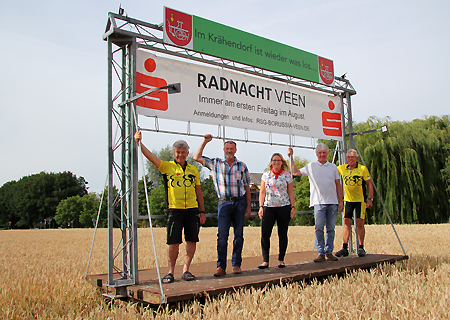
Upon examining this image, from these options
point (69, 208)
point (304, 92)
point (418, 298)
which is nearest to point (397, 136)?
→ point (304, 92)

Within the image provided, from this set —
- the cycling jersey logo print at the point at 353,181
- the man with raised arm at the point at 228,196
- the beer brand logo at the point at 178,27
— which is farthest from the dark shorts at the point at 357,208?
the beer brand logo at the point at 178,27

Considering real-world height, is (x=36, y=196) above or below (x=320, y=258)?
above

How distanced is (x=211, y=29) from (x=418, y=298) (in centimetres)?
529

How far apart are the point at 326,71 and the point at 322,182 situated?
3.35 metres

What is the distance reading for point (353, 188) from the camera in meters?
7.70

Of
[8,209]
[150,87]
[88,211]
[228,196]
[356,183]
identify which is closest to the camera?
[228,196]

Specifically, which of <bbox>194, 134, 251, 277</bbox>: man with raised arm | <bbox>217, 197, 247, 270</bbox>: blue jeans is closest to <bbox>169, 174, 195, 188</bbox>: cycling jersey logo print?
<bbox>194, 134, 251, 277</bbox>: man with raised arm

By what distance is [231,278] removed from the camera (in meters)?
5.22

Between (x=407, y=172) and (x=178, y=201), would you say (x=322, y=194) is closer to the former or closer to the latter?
(x=178, y=201)

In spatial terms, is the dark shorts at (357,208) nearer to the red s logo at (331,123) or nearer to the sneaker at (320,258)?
the sneaker at (320,258)

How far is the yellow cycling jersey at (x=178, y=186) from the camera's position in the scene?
521cm

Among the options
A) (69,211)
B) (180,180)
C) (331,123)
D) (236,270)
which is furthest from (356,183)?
(69,211)

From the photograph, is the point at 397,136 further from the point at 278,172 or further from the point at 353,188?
the point at 278,172

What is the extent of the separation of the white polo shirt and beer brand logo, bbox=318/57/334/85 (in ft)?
9.23
